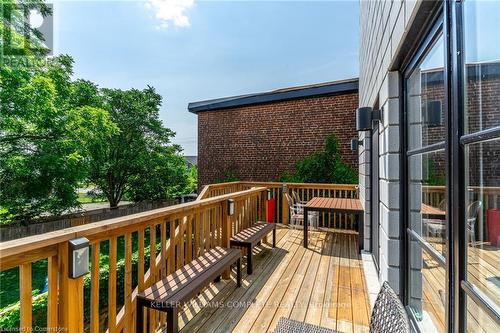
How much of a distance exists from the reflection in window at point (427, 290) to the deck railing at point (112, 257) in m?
1.92

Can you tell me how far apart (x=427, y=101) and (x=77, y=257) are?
7.18ft

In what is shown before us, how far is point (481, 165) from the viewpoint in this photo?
2.98 ft

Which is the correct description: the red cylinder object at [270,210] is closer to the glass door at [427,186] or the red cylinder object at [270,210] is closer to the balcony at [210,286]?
the balcony at [210,286]

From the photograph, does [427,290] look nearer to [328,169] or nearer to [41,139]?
[328,169]

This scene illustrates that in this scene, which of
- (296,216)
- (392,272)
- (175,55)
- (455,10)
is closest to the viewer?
(455,10)

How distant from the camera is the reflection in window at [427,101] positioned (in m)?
1.27

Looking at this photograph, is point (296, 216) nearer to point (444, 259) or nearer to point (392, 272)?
point (392, 272)

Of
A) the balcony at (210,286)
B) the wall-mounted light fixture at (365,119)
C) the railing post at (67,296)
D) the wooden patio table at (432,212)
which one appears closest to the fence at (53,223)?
the balcony at (210,286)

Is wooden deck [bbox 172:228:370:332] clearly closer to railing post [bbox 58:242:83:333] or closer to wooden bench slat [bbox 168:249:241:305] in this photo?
wooden bench slat [bbox 168:249:241:305]

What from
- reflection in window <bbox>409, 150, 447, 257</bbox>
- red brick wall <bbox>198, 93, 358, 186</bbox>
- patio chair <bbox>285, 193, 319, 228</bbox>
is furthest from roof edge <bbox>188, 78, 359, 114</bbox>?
reflection in window <bbox>409, 150, 447, 257</bbox>

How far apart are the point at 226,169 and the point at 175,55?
13.4 ft

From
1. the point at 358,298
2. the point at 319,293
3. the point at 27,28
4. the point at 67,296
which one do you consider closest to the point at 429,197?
the point at 358,298

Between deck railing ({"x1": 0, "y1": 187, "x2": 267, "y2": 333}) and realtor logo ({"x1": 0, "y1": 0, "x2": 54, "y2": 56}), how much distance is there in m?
7.08

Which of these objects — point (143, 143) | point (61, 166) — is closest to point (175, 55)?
point (143, 143)
